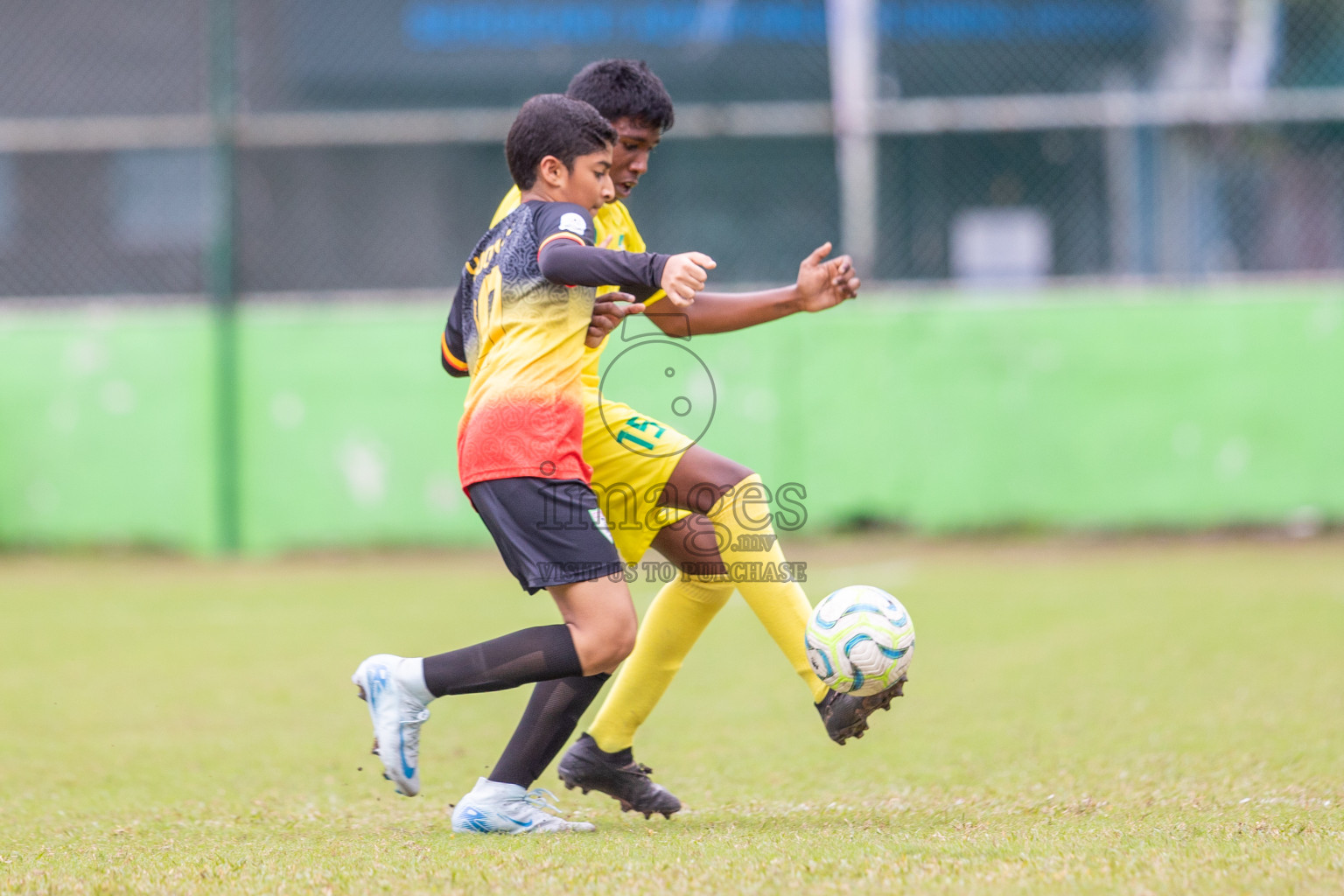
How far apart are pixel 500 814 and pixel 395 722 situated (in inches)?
13.9

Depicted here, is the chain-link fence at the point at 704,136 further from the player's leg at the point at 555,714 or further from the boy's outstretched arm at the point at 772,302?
the player's leg at the point at 555,714

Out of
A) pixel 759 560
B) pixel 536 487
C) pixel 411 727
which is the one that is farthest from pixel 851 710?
pixel 411 727

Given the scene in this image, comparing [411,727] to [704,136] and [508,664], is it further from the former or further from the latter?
[704,136]

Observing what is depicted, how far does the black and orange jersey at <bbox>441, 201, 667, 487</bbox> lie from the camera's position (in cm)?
341

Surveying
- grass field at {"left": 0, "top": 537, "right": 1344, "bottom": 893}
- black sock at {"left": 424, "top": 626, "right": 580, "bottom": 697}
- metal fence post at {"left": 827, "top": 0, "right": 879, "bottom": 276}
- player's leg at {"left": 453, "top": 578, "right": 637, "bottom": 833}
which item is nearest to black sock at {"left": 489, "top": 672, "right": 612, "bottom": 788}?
player's leg at {"left": 453, "top": 578, "right": 637, "bottom": 833}

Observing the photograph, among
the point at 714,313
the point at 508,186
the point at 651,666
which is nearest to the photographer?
the point at 651,666

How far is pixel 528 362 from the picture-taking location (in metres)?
3.44

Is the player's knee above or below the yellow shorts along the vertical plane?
below

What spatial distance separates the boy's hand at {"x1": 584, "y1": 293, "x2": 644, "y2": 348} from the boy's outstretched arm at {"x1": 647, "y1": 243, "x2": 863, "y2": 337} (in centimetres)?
19

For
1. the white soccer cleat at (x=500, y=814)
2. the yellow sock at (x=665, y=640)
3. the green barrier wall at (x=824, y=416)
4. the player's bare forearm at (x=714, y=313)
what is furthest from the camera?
the green barrier wall at (x=824, y=416)

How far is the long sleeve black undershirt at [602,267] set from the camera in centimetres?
319

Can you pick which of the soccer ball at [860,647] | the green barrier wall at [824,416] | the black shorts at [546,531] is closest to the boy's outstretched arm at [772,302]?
the black shorts at [546,531]

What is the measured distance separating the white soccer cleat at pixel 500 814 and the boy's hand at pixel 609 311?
1.10 meters

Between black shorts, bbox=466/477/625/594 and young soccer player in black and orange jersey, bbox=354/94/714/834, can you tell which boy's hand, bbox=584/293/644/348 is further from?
black shorts, bbox=466/477/625/594
